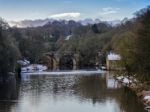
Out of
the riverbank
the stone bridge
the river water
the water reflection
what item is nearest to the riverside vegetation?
the riverbank

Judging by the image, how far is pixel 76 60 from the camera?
138 m

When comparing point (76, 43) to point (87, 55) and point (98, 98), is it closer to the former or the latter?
point (87, 55)

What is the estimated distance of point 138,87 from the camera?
5178 centimetres

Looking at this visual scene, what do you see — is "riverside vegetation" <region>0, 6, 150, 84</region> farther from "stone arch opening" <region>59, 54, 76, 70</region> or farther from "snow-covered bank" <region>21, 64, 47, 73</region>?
"snow-covered bank" <region>21, 64, 47, 73</region>

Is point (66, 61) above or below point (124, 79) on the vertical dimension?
below

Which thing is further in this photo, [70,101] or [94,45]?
[94,45]

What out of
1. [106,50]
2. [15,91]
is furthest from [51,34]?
[15,91]

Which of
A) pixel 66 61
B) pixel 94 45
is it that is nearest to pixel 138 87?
pixel 94 45

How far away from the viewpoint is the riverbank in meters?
40.5

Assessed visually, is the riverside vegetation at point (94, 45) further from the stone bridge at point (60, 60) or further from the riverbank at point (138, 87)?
the stone bridge at point (60, 60)

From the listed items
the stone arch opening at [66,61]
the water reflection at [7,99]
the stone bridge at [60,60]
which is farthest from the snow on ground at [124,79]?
the stone arch opening at [66,61]

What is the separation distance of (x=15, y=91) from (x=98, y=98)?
1317 cm

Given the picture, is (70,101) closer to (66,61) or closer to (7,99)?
(7,99)

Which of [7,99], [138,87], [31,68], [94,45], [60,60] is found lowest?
[31,68]
